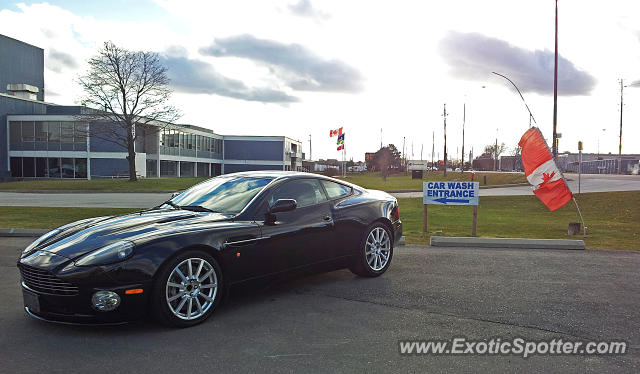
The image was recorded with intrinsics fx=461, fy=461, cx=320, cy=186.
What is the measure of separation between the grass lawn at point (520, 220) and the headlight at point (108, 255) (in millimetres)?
6534

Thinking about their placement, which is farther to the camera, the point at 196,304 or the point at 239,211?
the point at 239,211

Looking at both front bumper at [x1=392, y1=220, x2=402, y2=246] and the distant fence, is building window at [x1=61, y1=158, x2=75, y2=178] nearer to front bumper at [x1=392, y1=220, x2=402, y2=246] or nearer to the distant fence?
front bumper at [x1=392, y1=220, x2=402, y2=246]

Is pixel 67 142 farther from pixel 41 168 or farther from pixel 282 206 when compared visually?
pixel 282 206

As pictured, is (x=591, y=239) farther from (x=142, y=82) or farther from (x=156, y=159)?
(x=156, y=159)

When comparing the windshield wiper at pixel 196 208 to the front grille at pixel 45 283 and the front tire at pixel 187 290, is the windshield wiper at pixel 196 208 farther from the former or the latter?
the front grille at pixel 45 283

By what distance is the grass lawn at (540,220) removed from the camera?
10.8 metres

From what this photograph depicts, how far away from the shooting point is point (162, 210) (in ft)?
17.6

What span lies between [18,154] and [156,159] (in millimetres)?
14601

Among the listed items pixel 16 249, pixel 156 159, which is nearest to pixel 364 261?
pixel 16 249

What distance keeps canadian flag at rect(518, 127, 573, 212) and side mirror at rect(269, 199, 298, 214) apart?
8.49 metres

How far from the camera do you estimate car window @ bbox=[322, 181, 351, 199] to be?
604cm

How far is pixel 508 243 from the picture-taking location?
8.92 meters

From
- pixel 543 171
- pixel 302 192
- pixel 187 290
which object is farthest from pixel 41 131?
pixel 187 290

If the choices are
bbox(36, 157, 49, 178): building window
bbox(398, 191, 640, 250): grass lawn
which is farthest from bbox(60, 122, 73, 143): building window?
bbox(398, 191, 640, 250): grass lawn
